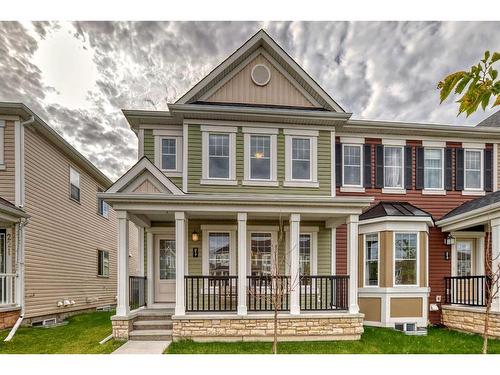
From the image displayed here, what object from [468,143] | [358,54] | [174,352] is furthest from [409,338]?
[358,54]

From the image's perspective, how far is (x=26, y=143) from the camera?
898 cm

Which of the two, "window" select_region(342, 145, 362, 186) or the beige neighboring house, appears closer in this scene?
the beige neighboring house

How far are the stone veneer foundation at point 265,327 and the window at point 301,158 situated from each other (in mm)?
3711

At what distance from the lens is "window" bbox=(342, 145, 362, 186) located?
395 inches

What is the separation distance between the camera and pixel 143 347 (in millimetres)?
6641

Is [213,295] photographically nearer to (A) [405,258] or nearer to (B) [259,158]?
(B) [259,158]

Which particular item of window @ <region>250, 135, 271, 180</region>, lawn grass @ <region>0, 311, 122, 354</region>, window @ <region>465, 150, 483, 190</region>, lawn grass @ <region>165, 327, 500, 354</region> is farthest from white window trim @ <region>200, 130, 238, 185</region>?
window @ <region>465, 150, 483, 190</region>

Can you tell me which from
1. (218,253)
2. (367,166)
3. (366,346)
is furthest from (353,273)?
(367,166)

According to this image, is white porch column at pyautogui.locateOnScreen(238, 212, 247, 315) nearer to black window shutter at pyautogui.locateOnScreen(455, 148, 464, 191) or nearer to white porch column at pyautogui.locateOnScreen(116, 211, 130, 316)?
white porch column at pyautogui.locateOnScreen(116, 211, 130, 316)

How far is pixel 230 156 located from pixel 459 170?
7.16 m

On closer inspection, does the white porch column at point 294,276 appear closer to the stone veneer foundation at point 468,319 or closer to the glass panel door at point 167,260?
the glass panel door at point 167,260

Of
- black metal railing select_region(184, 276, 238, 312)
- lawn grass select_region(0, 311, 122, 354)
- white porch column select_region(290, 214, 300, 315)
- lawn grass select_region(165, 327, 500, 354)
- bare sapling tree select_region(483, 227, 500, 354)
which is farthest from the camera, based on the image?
white porch column select_region(290, 214, 300, 315)

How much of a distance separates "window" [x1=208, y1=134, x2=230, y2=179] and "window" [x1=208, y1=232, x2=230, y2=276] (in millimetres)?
1642

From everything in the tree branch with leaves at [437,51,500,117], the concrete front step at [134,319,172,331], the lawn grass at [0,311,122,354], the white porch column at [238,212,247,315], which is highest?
the tree branch with leaves at [437,51,500,117]
